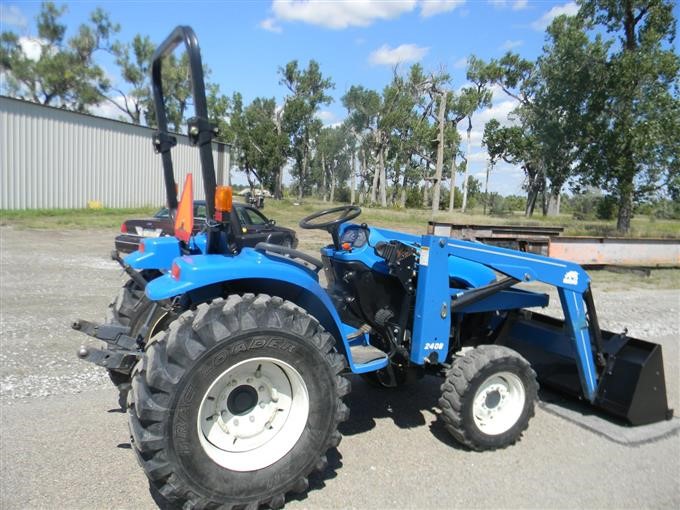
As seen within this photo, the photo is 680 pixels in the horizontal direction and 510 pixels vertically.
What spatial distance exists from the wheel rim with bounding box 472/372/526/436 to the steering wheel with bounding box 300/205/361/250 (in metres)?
1.45

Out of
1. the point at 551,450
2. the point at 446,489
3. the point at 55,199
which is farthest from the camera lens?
the point at 55,199

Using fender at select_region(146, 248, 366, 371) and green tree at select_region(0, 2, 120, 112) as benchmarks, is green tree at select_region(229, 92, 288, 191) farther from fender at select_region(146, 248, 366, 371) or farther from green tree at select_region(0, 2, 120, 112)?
fender at select_region(146, 248, 366, 371)

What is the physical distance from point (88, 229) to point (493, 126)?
131ft

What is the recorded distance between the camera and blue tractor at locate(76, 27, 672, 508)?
8.25ft

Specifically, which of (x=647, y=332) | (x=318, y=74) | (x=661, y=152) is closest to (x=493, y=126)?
(x=318, y=74)

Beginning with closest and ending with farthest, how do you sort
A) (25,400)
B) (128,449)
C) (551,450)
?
(128,449), (551,450), (25,400)

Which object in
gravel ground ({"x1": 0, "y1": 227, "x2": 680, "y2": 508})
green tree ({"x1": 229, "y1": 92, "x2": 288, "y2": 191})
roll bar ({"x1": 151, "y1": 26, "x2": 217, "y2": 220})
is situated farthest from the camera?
green tree ({"x1": 229, "y1": 92, "x2": 288, "y2": 191})

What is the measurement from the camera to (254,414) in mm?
2838

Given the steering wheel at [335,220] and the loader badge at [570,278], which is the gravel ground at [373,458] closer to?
the loader badge at [570,278]

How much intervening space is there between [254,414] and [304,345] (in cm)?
49

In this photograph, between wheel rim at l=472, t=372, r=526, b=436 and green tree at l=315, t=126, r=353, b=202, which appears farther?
green tree at l=315, t=126, r=353, b=202

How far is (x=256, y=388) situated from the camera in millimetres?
2838

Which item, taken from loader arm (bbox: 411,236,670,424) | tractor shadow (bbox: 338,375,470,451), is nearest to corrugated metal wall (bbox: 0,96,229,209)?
tractor shadow (bbox: 338,375,470,451)

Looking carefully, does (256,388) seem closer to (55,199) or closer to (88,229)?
(88,229)
